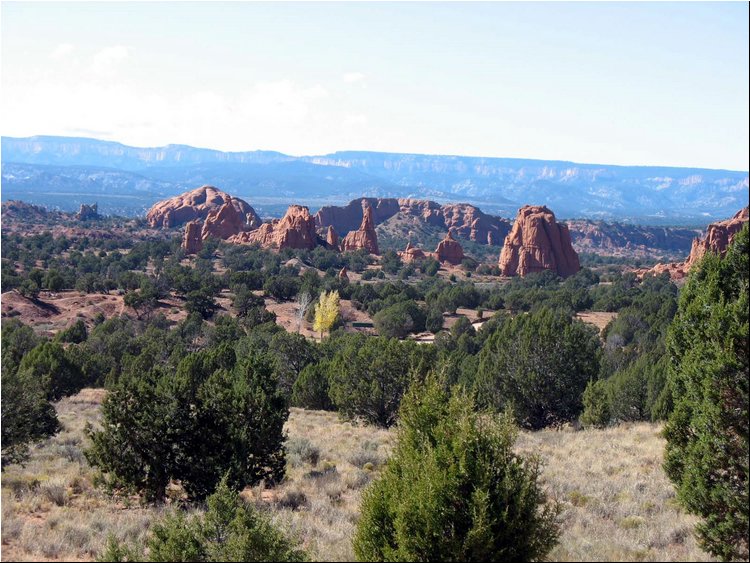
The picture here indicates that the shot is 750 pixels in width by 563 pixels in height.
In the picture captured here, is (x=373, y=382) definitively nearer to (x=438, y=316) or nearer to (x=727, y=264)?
(x=727, y=264)

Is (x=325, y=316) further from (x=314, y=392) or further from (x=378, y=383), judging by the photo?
(x=378, y=383)

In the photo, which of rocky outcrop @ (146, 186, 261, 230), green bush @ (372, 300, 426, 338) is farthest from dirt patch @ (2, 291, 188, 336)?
rocky outcrop @ (146, 186, 261, 230)

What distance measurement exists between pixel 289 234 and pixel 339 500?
10636cm

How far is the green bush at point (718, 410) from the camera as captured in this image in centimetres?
1102

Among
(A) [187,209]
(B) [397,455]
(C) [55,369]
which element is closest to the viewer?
(B) [397,455]

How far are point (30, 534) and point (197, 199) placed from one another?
19017 centimetres

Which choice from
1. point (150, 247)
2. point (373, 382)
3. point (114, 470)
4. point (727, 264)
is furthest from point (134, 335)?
point (150, 247)

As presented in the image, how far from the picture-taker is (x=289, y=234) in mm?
121062

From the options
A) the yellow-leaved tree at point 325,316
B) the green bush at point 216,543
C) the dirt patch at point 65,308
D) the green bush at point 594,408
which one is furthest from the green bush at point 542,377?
the dirt patch at point 65,308

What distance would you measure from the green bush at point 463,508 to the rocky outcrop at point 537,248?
10825 cm

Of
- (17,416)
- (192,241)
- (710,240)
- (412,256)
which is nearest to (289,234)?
(192,241)

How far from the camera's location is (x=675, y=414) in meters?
13.2

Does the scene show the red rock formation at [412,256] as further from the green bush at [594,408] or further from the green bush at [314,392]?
the green bush at [594,408]

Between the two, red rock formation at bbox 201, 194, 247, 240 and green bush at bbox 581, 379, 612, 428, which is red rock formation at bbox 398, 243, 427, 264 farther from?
green bush at bbox 581, 379, 612, 428
